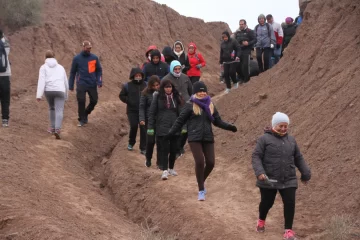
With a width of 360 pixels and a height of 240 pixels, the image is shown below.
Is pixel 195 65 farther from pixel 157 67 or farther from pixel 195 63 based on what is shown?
pixel 157 67

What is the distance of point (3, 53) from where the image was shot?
12.4 m

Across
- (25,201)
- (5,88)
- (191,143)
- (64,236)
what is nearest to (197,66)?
(5,88)

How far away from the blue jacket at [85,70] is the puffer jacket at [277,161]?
6.81 metres

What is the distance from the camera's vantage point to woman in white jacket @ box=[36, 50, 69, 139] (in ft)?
41.5

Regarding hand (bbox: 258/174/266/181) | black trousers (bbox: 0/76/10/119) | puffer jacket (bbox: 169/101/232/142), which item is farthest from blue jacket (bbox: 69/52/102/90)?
hand (bbox: 258/174/266/181)

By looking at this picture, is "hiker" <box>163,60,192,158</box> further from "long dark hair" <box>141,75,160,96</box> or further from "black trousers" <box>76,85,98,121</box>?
"black trousers" <box>76,85,98,121</box>

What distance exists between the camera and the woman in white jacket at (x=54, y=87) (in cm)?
1264

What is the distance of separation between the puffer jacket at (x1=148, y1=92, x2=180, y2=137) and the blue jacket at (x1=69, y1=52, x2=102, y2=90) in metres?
3.62

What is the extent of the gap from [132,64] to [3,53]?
9.78m

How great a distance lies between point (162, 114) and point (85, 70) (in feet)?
12.4

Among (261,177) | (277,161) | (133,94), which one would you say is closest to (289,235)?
(261,177)

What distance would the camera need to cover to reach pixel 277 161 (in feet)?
25.7

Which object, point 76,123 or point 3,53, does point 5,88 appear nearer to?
point 3,53

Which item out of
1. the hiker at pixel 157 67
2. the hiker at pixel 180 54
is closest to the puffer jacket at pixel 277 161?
the hiker at pixel 157 67
